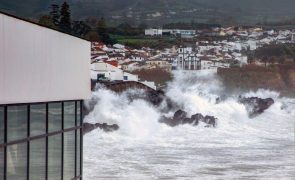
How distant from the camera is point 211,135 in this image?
40531mm

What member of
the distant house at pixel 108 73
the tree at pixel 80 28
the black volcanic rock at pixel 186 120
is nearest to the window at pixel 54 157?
the black volcanic rock at pixel 186 120

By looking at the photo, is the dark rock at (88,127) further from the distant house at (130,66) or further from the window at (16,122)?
the window at (16,122)

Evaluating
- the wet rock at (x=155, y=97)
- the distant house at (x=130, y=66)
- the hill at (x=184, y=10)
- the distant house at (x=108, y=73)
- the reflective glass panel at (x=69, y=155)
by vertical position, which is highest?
the hill at (x=184, y=10)

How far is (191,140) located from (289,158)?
9.97m

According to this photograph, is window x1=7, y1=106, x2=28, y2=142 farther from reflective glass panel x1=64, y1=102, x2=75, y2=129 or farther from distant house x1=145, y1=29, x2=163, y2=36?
distant house x1=145, y1=29, x2=163, y2=36

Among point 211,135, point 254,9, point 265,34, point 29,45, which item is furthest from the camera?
point 254,9

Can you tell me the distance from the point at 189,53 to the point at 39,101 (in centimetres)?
5346

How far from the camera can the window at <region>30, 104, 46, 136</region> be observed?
664 cm

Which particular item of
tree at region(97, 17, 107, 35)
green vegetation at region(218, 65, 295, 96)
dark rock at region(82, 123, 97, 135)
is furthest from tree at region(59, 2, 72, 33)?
dark rock at region(82, 123, 97, 135)

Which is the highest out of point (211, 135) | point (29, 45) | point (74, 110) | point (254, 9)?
point (254, 9)

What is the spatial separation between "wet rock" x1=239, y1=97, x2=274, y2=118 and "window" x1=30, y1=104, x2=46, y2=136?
1824 inches

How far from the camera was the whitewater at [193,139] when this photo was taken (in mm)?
23234

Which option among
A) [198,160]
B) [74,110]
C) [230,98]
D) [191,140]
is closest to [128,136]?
[191,140]

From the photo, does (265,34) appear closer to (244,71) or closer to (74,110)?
(244,71)
